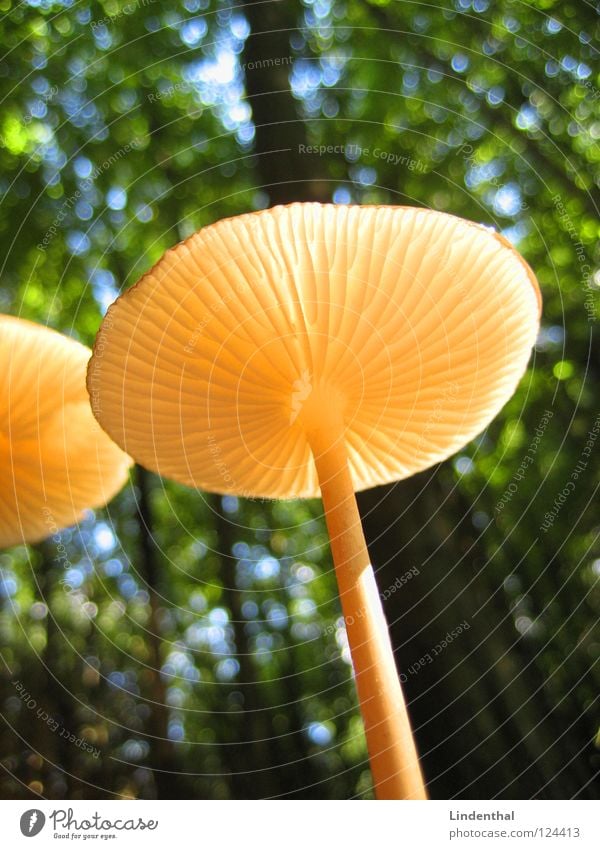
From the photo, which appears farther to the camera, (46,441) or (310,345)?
(46,441)

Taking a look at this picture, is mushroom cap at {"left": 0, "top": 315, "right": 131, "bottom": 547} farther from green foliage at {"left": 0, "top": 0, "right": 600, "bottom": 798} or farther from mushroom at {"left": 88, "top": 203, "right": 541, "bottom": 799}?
green foliage at {"left": 0, "top": 0, "right": 600, "bottom": 798}

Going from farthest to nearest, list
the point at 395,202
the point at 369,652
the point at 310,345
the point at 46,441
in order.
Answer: the point at 395,202 < the point at 46,441 < the point at 310,345 < the point at 369,652

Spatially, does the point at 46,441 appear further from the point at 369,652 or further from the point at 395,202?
the point at 395,202

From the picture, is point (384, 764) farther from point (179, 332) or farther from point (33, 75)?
point (33, 75)
